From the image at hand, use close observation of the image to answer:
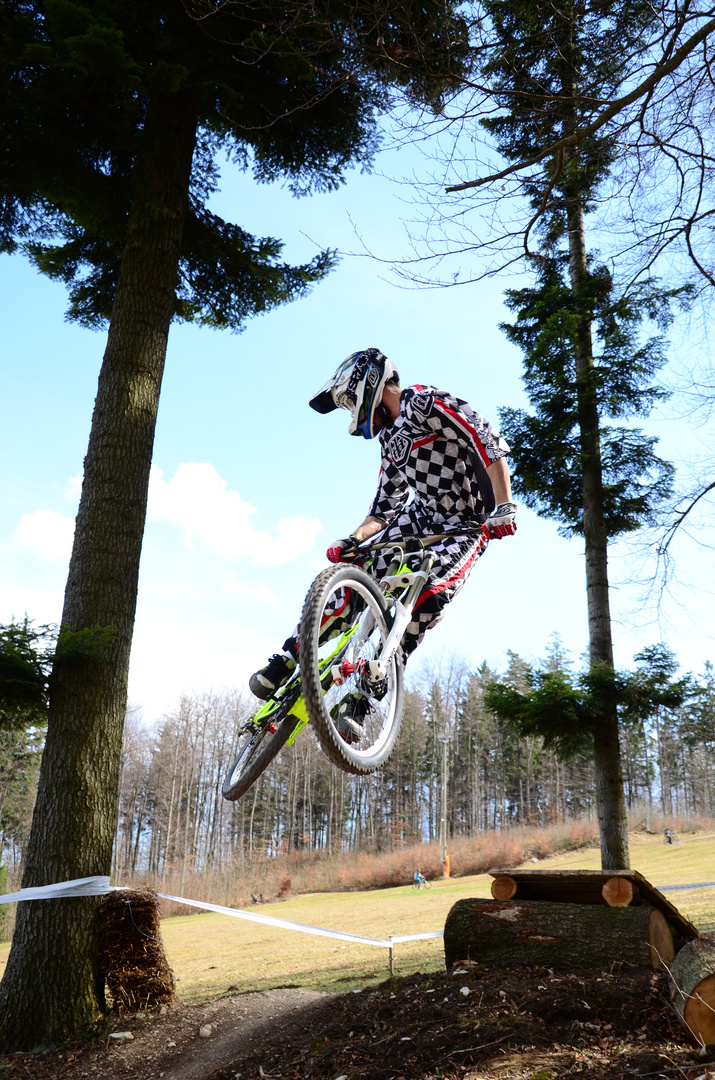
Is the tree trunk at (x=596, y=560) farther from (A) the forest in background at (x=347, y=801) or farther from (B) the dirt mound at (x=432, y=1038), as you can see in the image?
(A) the forest in background at (x=347, y=801)

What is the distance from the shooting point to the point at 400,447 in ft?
15.2

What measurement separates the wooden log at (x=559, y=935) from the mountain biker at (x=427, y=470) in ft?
6.10

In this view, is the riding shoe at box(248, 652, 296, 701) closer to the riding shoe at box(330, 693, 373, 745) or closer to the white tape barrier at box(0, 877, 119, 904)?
the riding shoe at box(330, 693, 373, 745)

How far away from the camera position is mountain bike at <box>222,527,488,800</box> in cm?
360

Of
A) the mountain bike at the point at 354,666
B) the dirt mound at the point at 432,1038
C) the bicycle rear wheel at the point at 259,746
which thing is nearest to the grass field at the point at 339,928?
the dirt mound at the point at 432,1038

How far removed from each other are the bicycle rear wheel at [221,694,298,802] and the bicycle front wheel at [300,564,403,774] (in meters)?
0.24

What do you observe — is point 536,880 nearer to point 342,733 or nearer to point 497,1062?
point 497,1062

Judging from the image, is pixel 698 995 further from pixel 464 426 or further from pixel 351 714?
pixel 464 426

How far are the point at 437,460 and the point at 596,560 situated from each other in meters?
4.22

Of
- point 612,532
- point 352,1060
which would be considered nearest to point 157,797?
point 612,532

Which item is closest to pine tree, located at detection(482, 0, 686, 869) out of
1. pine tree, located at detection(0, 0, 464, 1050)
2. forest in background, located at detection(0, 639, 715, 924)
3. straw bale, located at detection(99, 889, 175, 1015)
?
pine tree, located at detection(0, 0, 464, 1050)

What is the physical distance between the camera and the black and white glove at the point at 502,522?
446 cm

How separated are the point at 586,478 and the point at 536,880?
4813 millimetres

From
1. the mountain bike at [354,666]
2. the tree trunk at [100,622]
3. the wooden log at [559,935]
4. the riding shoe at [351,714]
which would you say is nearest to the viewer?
the mountain bike at [354,666]
